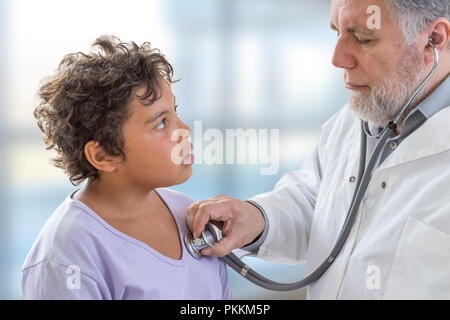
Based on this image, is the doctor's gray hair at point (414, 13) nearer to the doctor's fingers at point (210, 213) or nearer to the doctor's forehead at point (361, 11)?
the doctor's forehead at point (361, 11)

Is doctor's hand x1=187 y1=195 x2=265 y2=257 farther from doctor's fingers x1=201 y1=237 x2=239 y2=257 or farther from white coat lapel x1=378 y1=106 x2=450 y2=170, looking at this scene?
white coat lapel x1=378 y1=106 x2=450 y2=170

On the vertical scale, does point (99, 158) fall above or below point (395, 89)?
below

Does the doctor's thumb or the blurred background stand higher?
the blurred background

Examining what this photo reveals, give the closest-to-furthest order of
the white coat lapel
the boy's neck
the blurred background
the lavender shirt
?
the lavender shirt, the boy's neck, the white coat lapel, the blurred background

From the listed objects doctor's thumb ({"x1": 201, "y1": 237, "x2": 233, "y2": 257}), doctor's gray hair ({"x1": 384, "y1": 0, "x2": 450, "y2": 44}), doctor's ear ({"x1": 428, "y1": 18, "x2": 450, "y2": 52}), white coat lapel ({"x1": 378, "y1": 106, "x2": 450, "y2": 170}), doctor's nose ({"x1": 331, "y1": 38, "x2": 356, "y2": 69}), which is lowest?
doctor's thumb ({"x1": 201, "y1": 237, "x2": 233, "y2": 257})

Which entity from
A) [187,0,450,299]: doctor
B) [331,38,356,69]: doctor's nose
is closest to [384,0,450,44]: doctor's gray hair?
[187,0,450,299]: doctor

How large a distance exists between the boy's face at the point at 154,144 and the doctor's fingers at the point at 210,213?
0.27 feet

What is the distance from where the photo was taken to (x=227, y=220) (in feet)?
3.43

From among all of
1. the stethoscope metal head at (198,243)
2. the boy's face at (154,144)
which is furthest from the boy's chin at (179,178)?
the stethoscope metal head at (198,243)

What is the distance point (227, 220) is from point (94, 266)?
33 centimetres

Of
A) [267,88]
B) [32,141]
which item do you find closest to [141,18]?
[32,141]

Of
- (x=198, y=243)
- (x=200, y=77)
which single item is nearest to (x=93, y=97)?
(x=198, y=243)

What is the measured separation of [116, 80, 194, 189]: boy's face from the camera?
3.04 ft

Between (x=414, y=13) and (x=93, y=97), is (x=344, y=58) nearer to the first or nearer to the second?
(x=414, y=13)
